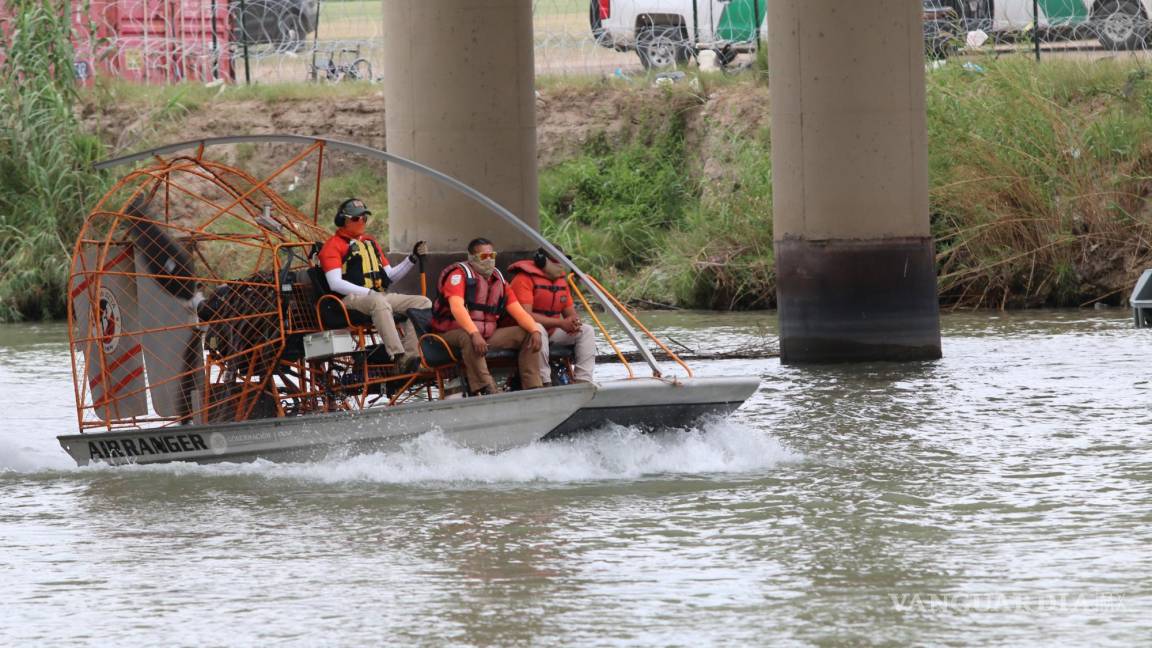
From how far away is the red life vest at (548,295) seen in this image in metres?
14.3

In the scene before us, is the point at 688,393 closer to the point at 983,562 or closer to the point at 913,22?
the point at 983,562

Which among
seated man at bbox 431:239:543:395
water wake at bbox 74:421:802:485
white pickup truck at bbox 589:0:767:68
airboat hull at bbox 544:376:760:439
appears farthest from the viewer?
white pickup truck at bbox 589:0:767:68

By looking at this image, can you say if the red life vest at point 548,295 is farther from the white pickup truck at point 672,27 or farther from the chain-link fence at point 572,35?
the white pickup truck at point 672,27

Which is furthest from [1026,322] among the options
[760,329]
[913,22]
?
[913,22]

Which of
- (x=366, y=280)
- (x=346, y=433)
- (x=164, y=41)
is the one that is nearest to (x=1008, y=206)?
(x=366, y=280)

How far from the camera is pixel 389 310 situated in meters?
14.3

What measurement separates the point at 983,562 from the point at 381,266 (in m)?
5.94

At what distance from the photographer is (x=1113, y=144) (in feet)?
85.4

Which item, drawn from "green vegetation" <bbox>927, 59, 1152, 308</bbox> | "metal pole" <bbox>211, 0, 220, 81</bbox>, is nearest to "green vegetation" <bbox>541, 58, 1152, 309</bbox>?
"green vegetation" <bbox>927, 59, 1152, 308</bbox>

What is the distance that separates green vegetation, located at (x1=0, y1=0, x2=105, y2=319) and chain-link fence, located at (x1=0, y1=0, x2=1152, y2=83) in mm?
926

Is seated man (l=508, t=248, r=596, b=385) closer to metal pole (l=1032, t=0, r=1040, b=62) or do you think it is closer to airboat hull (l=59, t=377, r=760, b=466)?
airboat hull (l=59, t=377, r=760, b=466)

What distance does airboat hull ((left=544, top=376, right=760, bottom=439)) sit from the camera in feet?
43.7

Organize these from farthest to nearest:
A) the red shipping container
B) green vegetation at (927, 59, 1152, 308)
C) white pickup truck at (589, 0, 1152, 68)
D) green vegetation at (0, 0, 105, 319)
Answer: the red shipping container
white pickup truck at (589, 0, 1152, 68)
green vegetation at (0, 0, 105, 319)
green vegetation at (927, 59, 1152, 308)

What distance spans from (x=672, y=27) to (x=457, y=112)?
14047 mm
